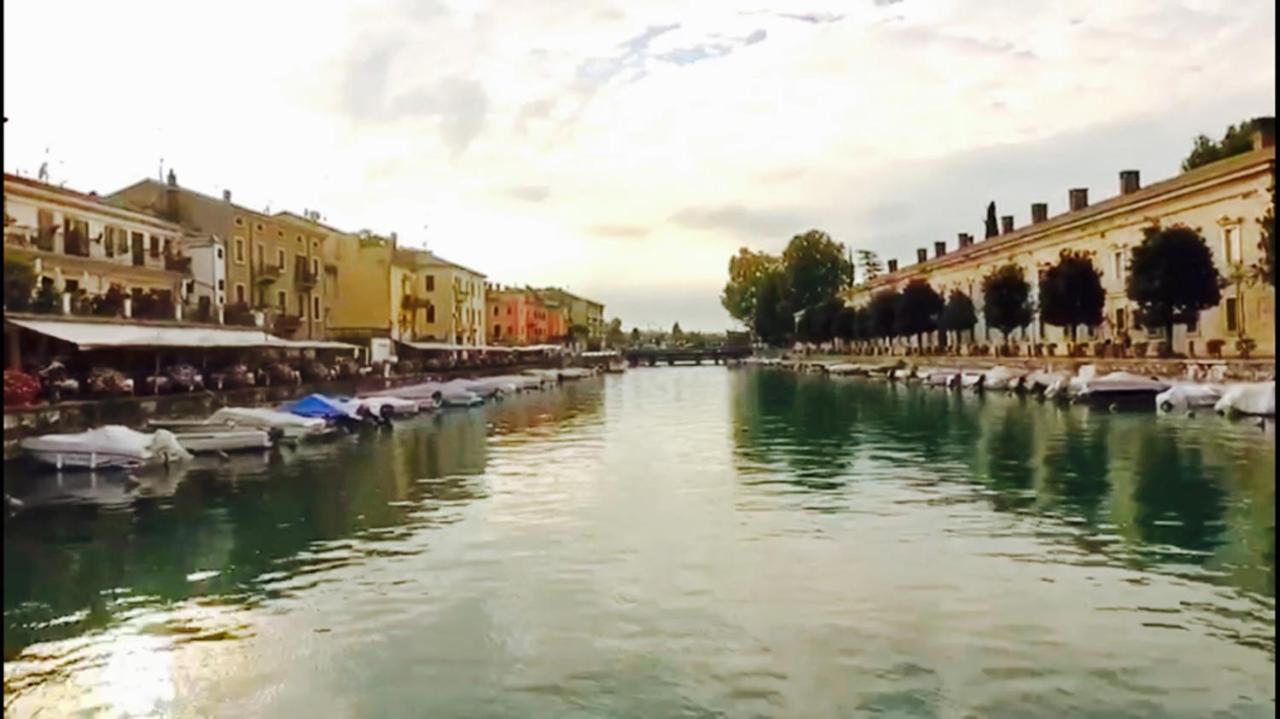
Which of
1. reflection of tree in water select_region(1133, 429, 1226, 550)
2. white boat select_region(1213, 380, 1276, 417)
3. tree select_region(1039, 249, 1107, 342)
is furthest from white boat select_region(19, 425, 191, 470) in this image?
tree select_region(1039, 249, 1107, 342)

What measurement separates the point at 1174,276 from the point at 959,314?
2929 cm

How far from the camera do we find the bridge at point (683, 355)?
492 feet

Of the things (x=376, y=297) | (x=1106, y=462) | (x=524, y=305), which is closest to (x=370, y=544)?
(x=1106, y=462)

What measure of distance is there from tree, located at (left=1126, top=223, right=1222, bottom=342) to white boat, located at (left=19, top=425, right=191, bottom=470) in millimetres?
34969

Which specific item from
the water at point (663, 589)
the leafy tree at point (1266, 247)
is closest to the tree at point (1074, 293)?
the leafy tree at point (1266, 247)

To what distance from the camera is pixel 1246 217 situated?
44188 millimetres

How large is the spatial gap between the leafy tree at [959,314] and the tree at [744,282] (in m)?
58.2

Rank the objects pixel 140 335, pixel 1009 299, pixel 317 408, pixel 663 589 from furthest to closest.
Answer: pixel 1009 299 → pixel 317 408 → pixel 140 335 → pixel 663 589

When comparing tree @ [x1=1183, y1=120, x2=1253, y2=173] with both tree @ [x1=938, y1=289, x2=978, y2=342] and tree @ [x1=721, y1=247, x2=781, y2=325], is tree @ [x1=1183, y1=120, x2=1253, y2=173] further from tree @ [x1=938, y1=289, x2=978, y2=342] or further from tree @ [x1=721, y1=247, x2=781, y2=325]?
tree @ [x1=721, y1=247, x2=781, y2=325]

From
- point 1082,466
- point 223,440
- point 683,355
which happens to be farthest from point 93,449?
point 683,355

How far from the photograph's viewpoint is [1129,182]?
62.4 metres

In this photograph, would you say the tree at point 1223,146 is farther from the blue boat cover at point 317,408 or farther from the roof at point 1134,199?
the blue boat cover at point 317,408

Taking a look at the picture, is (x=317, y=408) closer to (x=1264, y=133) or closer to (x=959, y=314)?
(x=1264, y=133)

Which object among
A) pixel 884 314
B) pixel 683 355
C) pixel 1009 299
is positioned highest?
pixel 884 314
